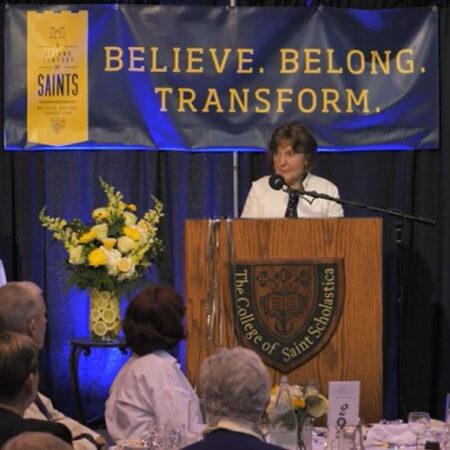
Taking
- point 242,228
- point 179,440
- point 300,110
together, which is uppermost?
point 300,110

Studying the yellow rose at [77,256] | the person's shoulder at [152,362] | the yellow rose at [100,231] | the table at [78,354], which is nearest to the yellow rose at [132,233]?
the yellow rose at [100,231]

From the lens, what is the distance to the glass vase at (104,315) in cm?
639

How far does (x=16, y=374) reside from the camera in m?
3.06

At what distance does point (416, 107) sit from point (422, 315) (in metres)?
1.28

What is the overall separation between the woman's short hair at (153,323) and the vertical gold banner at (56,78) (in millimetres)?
2674

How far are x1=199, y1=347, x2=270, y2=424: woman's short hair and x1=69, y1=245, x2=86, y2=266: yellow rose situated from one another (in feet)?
10.9

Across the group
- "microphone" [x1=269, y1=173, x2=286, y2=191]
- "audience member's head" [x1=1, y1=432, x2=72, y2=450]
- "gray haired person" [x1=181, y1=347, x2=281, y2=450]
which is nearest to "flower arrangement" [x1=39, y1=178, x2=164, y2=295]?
"microphone" [x1=269, y1=173, x2=286, y2=191]

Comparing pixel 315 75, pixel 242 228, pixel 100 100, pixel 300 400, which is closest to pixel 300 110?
pixel 315 75

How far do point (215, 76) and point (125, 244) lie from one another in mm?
1257

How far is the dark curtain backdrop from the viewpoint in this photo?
7.03 metres

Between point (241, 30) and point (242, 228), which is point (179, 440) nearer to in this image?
point (242, 228)

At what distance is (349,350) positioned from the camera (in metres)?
4.27

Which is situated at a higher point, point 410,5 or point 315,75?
point 410,5

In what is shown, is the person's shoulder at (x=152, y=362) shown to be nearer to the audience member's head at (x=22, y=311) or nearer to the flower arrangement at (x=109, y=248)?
the audience member's head at (x=22, y=311)
